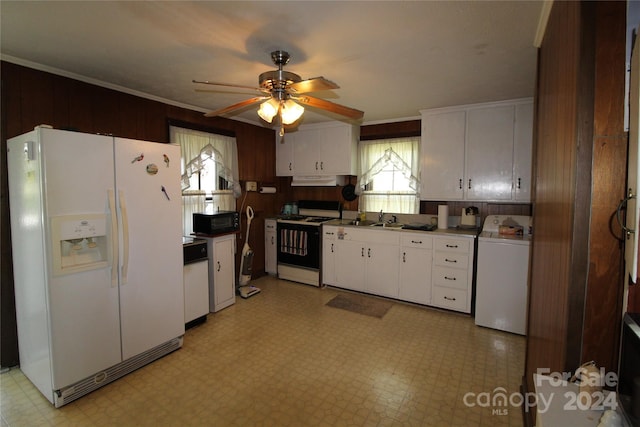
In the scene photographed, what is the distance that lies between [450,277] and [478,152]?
1.51m

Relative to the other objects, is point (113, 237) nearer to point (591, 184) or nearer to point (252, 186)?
point (252, 186)

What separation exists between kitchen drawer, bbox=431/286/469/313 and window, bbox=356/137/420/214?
1.18 meters

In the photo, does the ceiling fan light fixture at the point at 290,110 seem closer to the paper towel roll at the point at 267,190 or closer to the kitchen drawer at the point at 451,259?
the kitchen drawer at the point at 451,259

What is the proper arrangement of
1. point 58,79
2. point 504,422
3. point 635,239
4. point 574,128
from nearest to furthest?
point 635,239 → point 574,128 → point 504,422 → point 58,79

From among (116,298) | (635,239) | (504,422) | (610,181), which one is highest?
(610,181)

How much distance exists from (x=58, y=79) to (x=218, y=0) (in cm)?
196

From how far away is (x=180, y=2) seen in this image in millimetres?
1600

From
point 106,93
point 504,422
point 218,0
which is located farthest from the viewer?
point 106,93

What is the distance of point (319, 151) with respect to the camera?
459cm

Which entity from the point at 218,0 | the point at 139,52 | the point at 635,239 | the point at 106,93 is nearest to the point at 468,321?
the point at 635,239

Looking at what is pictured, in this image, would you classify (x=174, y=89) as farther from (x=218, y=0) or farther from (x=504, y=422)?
(x=504, y=422)

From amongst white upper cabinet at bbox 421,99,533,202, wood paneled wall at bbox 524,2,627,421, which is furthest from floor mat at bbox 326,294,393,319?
wood paneled wall at bbox 524,2,627,421

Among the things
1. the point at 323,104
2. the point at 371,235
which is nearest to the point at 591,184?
the point at 323,104

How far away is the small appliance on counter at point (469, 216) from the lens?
367 centimetres
